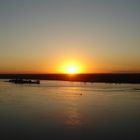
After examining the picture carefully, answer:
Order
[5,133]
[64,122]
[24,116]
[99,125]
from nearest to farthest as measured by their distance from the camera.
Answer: [5,133], [99,125], [64,122], [24,116]

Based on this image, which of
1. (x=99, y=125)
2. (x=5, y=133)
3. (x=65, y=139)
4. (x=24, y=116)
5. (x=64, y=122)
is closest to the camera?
(x=65, y=139)

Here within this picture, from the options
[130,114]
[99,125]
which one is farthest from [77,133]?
[130,114]

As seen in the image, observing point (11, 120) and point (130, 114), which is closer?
point (11, 120)

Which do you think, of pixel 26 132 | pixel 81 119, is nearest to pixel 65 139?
pixel 26 132

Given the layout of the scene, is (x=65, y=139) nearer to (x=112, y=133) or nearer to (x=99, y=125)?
(x=112, y=133)

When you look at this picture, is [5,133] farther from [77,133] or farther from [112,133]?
[112,133]

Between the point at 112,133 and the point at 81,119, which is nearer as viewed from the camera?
the point at 112,133

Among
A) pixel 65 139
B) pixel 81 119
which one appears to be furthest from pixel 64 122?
pixel 65 139

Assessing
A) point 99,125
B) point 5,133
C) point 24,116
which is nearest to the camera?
point 5,133

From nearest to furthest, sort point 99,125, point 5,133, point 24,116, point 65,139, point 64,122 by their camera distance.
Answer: point 65,139 < point 5,133 < point 99,125 < point 64,122 < point 24,116
